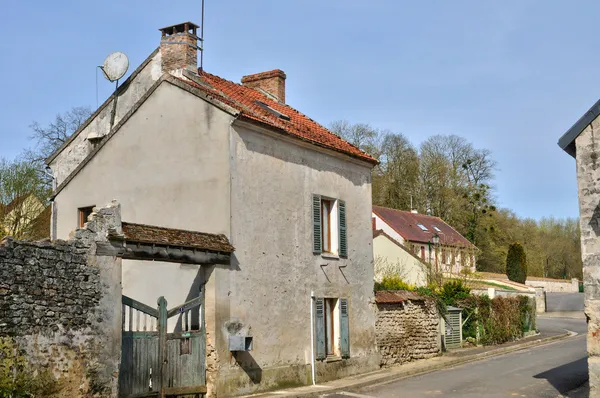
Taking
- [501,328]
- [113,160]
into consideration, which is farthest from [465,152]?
[113,160]

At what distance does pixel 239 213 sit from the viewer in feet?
48.5

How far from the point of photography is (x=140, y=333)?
1237cm

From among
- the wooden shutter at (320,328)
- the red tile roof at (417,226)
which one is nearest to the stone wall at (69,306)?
the wooden shutter at (320,328)

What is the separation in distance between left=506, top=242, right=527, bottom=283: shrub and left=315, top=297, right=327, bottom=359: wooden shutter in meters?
40.6

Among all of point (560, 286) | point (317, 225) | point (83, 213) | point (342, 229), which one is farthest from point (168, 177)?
point (560, 286)

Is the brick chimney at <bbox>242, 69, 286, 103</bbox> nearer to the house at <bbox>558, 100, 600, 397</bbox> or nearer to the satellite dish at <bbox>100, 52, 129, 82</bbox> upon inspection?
the satellite dish at <bbox>100, 52, 129, 82</bbox>

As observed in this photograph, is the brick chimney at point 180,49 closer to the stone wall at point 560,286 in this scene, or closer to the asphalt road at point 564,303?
the asphalt road at point 564,303

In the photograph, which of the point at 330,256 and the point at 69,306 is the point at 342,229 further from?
the point at 69,306

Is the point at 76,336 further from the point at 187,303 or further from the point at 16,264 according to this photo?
the point at 187,303

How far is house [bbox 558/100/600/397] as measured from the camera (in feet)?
38.9

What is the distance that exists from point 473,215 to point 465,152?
543 centimetres

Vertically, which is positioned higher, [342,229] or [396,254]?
[396,254]

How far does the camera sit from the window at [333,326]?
55.7ft

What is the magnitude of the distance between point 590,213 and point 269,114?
8.44 meters
